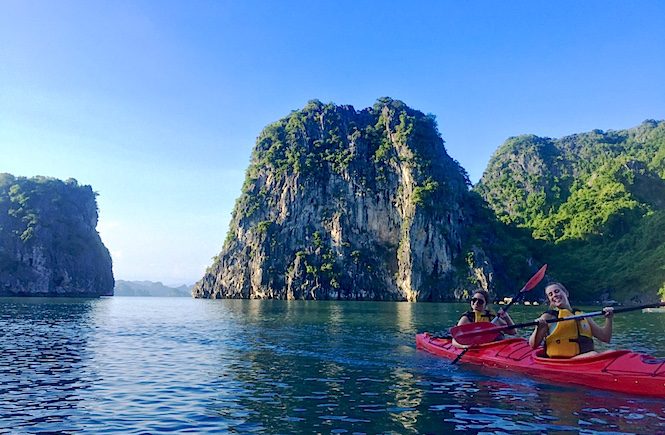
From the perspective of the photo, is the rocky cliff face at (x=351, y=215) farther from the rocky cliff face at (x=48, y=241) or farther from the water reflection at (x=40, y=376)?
the water reflection at (x=40, y=376)

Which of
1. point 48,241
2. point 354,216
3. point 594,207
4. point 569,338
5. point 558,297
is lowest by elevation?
point 569,338

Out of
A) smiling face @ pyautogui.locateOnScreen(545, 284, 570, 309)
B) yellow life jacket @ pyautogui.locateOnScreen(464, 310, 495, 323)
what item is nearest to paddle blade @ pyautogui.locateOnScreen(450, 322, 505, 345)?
yellow life jacket @ pyautogui.locateOnScreen(464, 310, 495, 323)

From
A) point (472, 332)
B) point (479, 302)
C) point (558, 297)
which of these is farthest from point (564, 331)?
point (479, 302)

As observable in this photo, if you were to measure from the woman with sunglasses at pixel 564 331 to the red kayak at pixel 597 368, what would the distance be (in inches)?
13.8

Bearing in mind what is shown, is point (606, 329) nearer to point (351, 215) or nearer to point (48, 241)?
point (351, 215)

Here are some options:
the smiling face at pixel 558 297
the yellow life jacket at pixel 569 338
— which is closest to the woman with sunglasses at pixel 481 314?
the yellow life jacket at pixel 569 338

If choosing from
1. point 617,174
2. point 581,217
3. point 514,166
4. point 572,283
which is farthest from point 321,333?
point 514,166

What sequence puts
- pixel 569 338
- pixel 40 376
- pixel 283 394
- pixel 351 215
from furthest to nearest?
pixel 351 215
pixel 40 376
pixel 569 338
pixel 283 394

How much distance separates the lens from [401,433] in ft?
30.4

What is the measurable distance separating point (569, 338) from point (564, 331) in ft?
1.08

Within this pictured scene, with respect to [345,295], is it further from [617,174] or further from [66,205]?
[66,205]

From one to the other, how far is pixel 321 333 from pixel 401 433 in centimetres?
1977

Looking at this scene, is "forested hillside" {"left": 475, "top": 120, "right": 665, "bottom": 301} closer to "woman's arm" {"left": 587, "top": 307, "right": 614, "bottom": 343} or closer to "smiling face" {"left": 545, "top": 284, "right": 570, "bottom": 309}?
"woman's arm" {"left": 587, "top": 307, "right": 614, "bottom": 343}

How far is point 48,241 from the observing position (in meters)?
128
